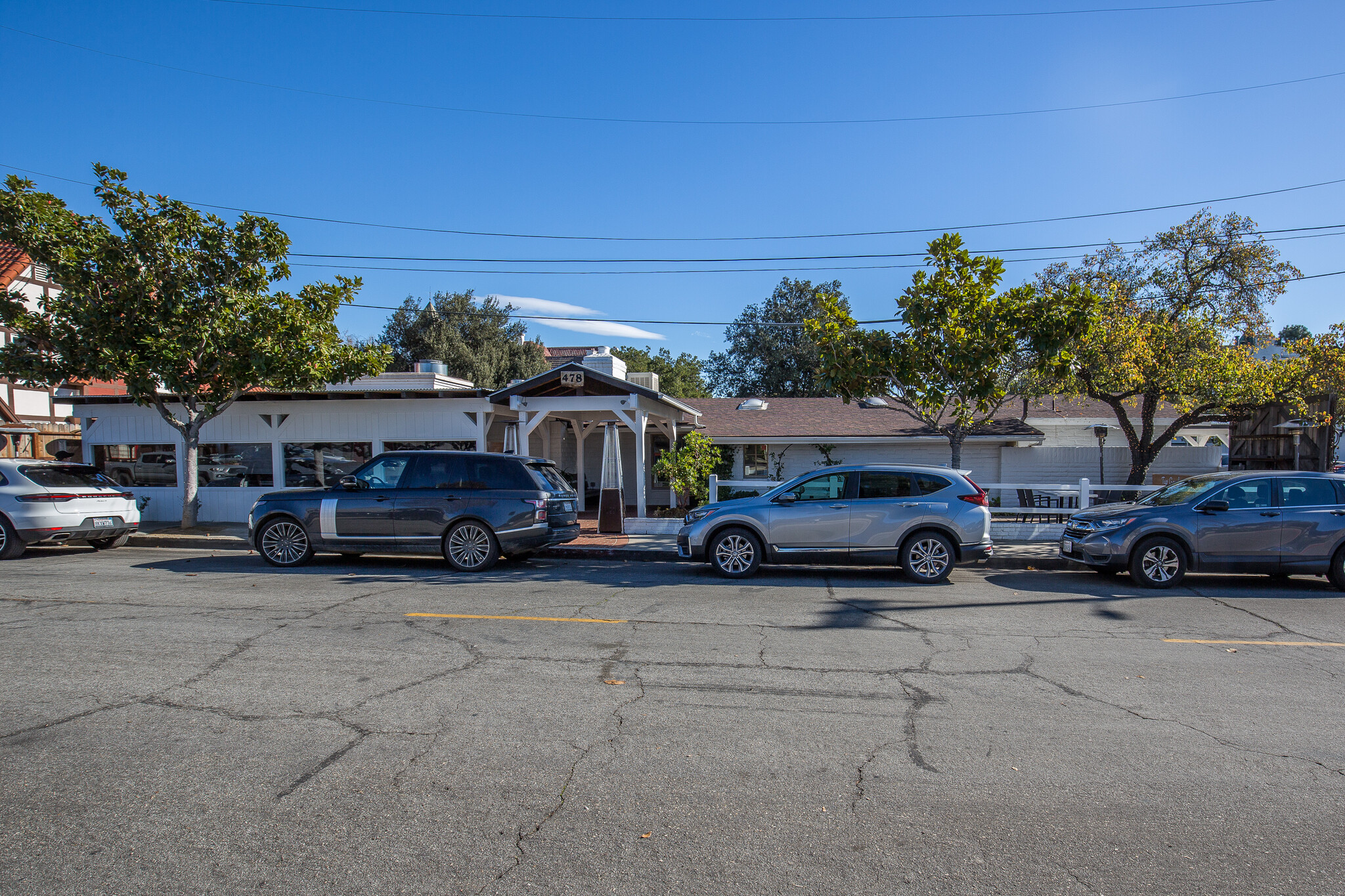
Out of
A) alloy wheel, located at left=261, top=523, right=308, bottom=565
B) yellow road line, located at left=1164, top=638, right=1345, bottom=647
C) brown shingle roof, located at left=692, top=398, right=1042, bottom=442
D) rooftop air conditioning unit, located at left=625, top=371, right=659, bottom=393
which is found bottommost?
yellow road line, located at left=1164, top=638, right=1345, bottom=647

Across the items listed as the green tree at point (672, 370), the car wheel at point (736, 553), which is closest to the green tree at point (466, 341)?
the green tree at point (672, 370)

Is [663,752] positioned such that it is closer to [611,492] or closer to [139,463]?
[611,492]

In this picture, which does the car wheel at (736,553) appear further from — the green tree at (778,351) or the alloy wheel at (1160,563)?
the green tree at (778,351)

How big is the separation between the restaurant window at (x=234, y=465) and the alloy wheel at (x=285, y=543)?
715cm

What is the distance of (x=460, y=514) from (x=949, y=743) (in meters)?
8.09

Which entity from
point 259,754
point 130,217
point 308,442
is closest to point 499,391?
point 308,442

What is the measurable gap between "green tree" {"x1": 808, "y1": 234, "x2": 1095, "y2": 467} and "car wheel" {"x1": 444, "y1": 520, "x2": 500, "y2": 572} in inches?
255

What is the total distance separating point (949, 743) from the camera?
4.45 metres

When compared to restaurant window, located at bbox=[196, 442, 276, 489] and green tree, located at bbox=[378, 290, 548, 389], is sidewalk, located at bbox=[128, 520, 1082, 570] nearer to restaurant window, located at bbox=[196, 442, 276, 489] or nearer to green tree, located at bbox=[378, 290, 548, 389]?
restaurant window, located at bbox=[196, 442, 276, 489]

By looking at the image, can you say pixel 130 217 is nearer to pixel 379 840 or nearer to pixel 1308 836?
pixel 379 840

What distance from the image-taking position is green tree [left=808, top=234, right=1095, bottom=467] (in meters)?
12.0

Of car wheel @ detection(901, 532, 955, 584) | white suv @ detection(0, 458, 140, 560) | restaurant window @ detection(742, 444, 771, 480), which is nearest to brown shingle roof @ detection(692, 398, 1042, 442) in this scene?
restaurant window @ detection(742, 444, 771, 480)

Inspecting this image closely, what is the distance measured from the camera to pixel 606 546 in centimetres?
1316

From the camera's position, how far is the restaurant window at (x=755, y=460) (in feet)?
72.4
